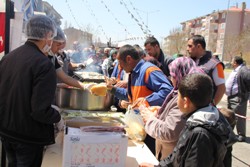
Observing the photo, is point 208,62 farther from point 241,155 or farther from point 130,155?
point 241,155

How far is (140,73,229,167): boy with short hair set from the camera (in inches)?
54.9

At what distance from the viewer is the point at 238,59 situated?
5.91 metres

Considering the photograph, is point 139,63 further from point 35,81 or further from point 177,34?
point 177,34

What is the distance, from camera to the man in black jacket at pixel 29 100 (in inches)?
68.7

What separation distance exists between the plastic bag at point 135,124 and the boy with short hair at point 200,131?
1.97 feet

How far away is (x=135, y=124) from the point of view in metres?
2.18

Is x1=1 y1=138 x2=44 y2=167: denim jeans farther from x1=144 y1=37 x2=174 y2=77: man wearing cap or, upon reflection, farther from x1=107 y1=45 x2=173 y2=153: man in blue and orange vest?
x1=144 y1=37 x2=174 y2=77: man wearing cap

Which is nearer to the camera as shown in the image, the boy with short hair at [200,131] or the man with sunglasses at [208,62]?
the boy with short hair at [200,131]

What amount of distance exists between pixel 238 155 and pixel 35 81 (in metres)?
4.16

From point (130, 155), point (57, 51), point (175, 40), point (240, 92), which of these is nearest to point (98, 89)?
point (57, 51)

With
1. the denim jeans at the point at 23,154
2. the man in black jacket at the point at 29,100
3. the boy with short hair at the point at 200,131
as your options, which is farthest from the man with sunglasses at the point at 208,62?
the denim jeans at the point at 23,154

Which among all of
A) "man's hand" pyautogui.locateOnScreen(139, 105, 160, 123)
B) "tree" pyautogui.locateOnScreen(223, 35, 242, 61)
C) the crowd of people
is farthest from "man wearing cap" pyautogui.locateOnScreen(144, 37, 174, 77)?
"tree" pyautogui.locateOnScreen(223, 35, 242, 61)

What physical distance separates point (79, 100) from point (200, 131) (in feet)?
5.66

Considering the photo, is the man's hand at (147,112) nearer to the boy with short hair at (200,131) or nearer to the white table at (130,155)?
the white table at (130,155)
